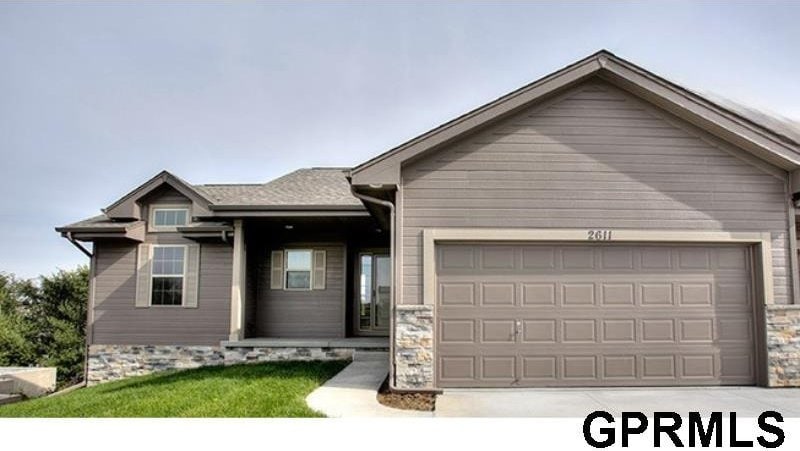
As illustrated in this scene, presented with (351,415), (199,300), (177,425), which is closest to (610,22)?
(351,415)

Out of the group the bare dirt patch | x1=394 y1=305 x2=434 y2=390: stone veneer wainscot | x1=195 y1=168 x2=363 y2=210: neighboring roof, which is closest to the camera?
the bare dirt patch

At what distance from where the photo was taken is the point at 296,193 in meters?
12.2

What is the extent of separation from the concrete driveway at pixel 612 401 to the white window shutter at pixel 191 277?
7365 mm

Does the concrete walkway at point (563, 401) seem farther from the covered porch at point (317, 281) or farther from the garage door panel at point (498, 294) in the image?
the covered porch at point (317, 281)

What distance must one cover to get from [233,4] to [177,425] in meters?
8.04

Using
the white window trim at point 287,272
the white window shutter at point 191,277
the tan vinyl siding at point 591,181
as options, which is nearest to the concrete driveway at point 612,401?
the tan vinyl siding at point 591,181

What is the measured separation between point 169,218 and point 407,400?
835 cm

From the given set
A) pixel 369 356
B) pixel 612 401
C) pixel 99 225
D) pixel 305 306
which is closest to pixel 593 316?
pixel 612 401

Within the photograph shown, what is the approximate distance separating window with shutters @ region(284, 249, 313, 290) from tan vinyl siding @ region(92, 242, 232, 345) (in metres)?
1.34

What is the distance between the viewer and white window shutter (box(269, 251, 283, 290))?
42.2ft

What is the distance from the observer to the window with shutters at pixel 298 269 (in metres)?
12.8

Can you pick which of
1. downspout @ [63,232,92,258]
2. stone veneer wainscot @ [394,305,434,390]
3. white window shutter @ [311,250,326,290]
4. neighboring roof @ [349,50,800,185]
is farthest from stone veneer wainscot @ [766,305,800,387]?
downspout @ [63,232,92,258]

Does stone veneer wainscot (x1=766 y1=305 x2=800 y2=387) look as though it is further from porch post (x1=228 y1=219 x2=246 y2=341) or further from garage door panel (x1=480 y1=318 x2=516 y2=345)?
porch post (x1=228 y1=219 x2=246 y2=341)

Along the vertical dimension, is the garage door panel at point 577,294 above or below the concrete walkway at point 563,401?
above
